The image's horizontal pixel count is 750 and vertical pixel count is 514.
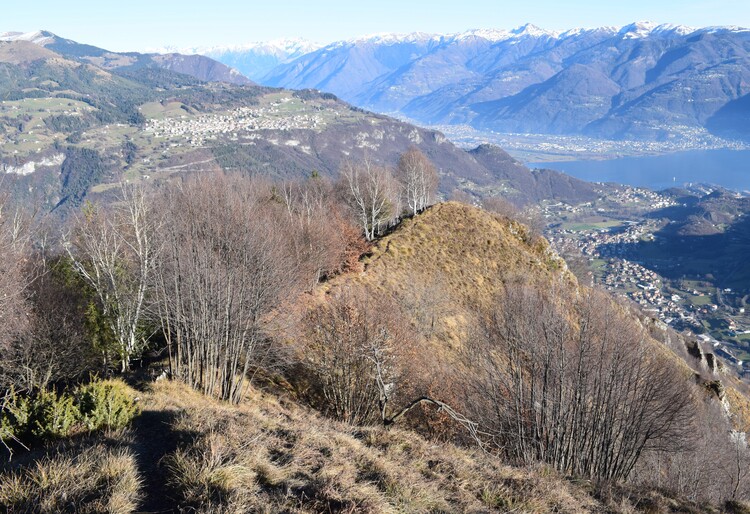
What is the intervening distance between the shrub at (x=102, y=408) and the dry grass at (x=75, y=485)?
7.07 ft

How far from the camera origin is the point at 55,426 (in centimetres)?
1091

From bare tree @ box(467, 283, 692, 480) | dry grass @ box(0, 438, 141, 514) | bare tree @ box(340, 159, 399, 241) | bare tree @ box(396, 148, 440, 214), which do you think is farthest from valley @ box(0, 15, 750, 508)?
bare tree @ box(396, 148, 440, 214)

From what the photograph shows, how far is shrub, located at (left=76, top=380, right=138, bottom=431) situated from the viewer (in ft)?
36.3

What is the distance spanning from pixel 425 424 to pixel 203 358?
1049 cm

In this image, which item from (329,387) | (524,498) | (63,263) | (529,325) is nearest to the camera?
(524,498)

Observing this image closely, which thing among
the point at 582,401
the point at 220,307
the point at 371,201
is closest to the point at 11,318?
the point at 220,307

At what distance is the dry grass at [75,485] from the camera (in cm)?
740

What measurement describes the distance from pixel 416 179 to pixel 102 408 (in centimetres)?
5509

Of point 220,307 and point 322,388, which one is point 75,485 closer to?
point 220,307

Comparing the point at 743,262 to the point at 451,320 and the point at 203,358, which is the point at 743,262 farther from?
the point at 203,358

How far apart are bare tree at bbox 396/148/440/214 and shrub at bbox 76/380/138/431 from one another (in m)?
50.5

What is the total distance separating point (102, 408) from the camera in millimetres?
11141

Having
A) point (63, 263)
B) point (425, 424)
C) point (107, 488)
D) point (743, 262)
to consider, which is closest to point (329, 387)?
point (425, 424)

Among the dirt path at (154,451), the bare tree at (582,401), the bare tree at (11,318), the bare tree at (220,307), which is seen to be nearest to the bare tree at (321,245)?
the bare tree at (220,307)
